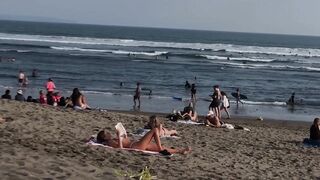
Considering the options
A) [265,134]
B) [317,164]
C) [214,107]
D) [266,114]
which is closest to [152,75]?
[266,114]

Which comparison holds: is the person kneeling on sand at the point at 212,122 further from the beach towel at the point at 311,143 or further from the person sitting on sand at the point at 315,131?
the person sitting on sand at the point at 315,131

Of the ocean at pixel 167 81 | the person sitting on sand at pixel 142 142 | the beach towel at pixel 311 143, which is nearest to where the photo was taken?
the person sitting on sand at pixel 142 142

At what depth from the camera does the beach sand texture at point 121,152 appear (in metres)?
8.12

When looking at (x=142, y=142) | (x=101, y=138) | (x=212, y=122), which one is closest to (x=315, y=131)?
(x=212, y=122)

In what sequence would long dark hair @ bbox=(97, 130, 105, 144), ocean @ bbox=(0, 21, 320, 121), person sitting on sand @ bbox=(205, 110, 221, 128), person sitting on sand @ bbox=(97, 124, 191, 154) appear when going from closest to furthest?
person sitting on sand @ bbox=(97, 124, 191, 154) < long dark hair @ bbox=(97, 130, 105, 144) < person sitting on sand @ bbox=(205, 110, 221, 128) < ocean @ bbox=(0, 21, 320, 121)

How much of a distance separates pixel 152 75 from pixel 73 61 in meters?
11.6

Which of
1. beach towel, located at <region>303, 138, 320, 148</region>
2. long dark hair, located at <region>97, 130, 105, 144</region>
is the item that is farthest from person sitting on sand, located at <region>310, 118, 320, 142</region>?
long dark hair, located at <region>97, 130, 105, 144</region>

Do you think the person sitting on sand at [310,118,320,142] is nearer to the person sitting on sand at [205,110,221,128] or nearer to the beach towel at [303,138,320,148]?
the beach towel at [303,138,320,148]

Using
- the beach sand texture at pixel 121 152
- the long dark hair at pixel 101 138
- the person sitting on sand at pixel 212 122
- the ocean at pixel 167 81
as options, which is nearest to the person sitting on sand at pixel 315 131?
the beach sand texture at pixel 121 152

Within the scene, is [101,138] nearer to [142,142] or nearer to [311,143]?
[142,142]

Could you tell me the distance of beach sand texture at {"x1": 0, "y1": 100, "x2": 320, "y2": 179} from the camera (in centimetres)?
812

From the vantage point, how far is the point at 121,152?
10.4 m

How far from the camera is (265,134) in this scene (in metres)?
16.5

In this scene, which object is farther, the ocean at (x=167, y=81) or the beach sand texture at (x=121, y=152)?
the ocean at (x=167, y=81)
